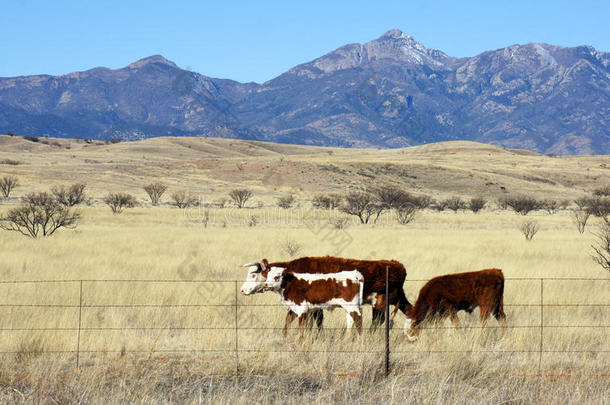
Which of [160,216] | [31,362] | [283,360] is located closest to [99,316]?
[31,362]

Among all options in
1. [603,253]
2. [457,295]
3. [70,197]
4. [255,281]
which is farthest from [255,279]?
[70,197]

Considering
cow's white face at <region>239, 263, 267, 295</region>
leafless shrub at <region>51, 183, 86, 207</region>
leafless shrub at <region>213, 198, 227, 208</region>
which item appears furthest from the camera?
leafless shrub at <region>213, 198, 227, 208</region>

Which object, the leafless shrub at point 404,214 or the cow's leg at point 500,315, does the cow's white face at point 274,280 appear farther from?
the leafless shrub at point 404,214

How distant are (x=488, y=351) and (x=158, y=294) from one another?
7.48 meters

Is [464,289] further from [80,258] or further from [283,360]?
[80,258]

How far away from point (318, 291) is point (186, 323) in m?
3.32

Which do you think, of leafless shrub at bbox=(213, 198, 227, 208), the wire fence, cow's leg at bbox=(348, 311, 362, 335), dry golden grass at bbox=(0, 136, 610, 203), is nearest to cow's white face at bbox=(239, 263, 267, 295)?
the wire fence

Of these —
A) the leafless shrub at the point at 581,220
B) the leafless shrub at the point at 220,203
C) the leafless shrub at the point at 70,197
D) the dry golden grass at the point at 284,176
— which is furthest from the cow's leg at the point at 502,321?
the dry golden grass at the point at 284,176

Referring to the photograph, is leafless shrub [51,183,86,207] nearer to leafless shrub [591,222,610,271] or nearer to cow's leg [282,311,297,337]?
leafless shrub [591,222,610,271]

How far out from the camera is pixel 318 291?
8.42 meters

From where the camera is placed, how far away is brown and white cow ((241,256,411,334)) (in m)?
8.73

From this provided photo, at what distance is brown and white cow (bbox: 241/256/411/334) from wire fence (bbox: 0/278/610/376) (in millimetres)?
396

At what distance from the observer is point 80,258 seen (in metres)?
18.8

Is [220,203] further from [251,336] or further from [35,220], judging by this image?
[251,336]
